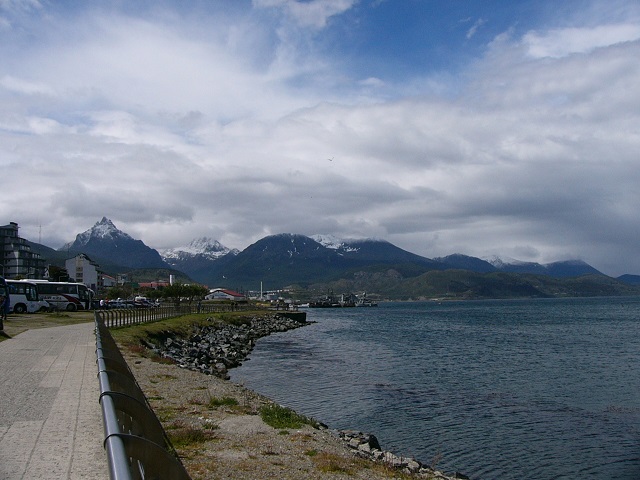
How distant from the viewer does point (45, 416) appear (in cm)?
1216

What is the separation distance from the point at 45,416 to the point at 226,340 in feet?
153

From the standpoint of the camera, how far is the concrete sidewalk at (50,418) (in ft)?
29.1

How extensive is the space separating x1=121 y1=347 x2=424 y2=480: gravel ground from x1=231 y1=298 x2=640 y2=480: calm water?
6.25m

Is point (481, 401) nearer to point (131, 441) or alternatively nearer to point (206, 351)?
point (206, 351)

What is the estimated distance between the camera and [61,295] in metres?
71.3

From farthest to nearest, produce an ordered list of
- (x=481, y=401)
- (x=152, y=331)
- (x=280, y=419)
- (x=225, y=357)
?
(x=152, y=331)
(x=225, y=357)
(x=481, y=401)
(x=280, y=419)

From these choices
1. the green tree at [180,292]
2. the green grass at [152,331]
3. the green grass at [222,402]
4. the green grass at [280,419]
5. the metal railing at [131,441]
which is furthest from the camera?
the green tree at [180,292]

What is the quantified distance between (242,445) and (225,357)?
32.5m

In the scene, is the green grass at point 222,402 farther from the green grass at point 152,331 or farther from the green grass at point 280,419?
the green grass at point 152,331

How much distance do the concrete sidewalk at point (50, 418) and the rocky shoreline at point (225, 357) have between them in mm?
7042

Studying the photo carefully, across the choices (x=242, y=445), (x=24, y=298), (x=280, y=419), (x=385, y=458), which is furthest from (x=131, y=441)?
(x=24, y=298)

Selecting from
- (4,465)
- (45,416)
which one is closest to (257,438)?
(45,416)

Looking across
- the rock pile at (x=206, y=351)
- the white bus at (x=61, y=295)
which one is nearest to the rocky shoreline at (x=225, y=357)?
the rock pile at (x=206, y=351)

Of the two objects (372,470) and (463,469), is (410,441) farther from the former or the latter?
(372,470)
